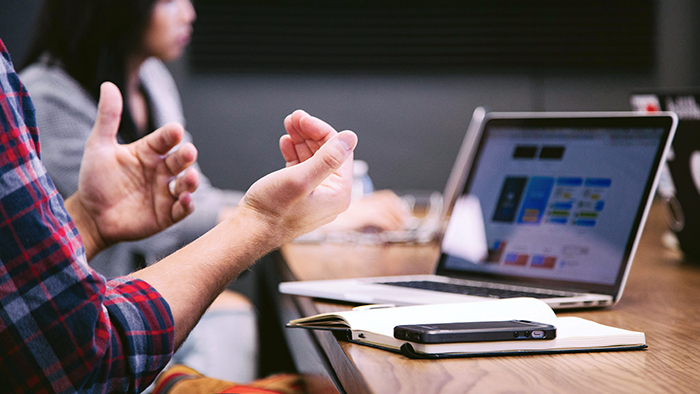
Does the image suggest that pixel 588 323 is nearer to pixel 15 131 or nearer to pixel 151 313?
pixel 151 313

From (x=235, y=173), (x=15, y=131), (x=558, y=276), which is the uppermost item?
(x=15, y=131)

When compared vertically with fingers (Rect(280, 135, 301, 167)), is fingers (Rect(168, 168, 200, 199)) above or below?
below

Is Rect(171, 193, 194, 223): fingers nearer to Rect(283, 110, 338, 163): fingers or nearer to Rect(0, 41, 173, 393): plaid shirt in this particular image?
Rect(283, 110, 338, 163): fingers

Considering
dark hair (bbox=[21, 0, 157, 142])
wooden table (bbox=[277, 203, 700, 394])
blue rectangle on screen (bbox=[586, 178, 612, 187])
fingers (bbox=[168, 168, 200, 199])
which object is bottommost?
wooden table (bbox=[277, 203, 700, 394])

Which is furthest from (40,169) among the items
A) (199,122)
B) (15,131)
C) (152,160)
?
(199,122)

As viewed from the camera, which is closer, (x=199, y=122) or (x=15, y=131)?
(x=15, y=131)

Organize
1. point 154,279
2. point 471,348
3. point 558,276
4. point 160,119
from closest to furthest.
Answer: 1. point 471,348
2. point 154,279
3. point 558,276
4. point 160,119

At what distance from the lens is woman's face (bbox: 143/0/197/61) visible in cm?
189

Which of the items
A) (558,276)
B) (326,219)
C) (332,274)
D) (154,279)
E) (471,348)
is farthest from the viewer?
(332,274)

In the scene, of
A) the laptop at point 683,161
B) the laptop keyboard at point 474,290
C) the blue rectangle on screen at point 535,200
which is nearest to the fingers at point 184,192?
the laptop keyboard at point 474,290

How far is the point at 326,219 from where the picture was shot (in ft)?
2.66

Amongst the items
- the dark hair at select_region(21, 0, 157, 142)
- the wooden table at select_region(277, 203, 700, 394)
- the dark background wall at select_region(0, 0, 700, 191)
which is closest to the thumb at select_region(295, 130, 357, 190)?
the wooden table at select_region(277, 203, 700, 394)

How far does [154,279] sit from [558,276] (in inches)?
22.7

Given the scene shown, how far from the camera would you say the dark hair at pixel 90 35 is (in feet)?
5.72
